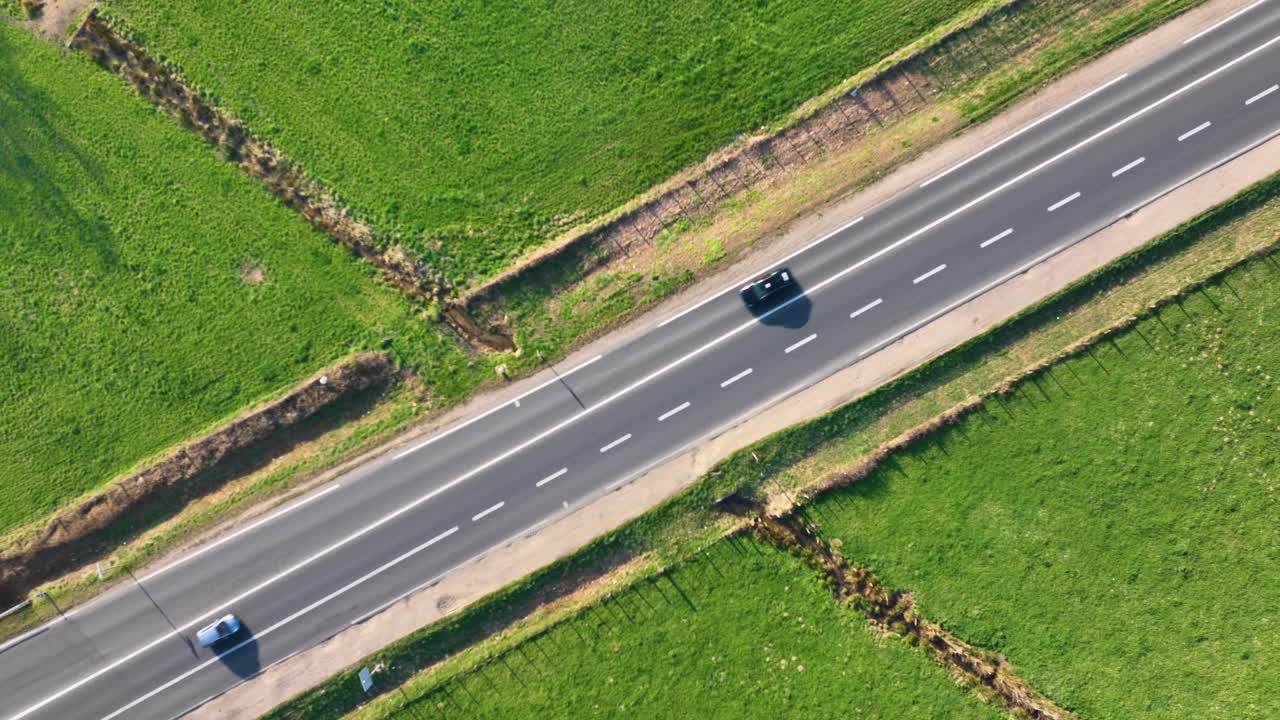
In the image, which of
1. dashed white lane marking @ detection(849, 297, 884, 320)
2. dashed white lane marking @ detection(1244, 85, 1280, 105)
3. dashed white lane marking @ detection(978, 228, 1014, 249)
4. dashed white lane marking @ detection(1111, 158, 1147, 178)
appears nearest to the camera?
dashed white lane marking @ detection(1244, 85, 1280, 105)

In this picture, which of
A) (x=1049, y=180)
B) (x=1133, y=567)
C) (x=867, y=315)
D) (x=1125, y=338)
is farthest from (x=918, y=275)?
(x=1133, y=567)

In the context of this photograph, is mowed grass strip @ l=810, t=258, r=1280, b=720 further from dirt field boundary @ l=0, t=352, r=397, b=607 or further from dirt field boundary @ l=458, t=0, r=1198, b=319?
dirt field boundary @ l=0, t=352, r=397, b=607

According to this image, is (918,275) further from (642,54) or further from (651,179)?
(642,54)

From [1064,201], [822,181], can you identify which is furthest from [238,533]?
[1064,201]

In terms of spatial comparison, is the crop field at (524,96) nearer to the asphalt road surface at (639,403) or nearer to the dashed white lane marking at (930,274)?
the asphalt road surface at (639,403)

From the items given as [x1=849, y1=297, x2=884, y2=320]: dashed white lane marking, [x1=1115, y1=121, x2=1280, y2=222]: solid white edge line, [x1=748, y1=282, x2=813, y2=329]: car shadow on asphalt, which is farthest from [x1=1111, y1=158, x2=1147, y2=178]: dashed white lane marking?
[x1=748, y1=282, x2=813, y2=329]: car shadow on asphalt

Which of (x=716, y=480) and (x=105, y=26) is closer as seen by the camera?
(x=716, y=480)
